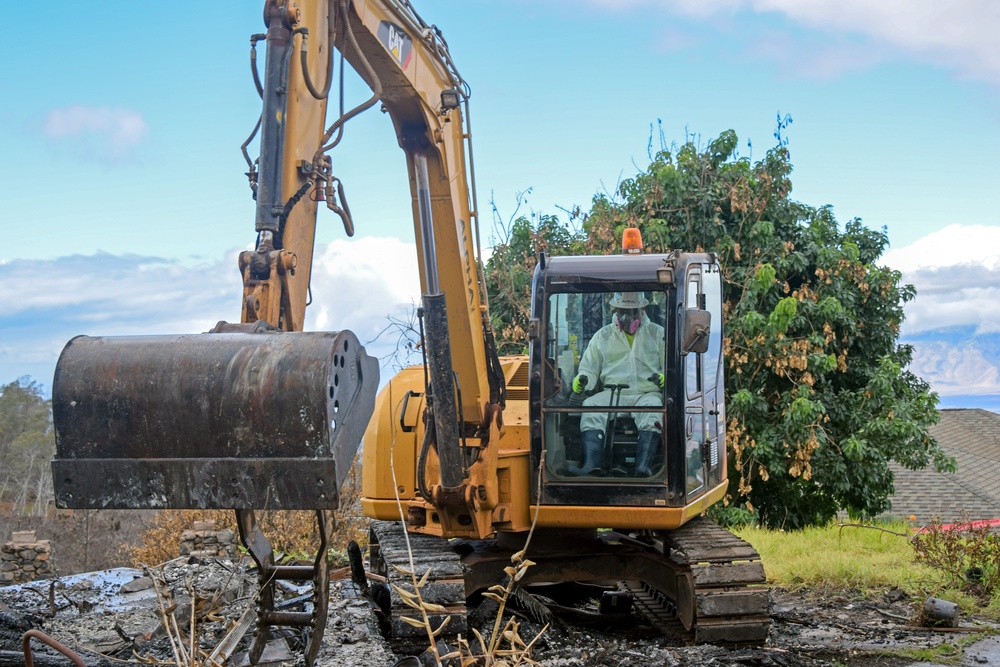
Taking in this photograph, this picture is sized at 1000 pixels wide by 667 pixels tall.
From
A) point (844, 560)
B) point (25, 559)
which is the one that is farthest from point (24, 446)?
point (844, 560)

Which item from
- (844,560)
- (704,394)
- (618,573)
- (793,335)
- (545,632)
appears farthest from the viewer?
(793,335)

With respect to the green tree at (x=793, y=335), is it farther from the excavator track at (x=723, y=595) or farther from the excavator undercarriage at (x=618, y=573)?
the excavator track at (x=723, y=595)

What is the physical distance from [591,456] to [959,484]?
18.7 m

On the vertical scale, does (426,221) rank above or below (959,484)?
above

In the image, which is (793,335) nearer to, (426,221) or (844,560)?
(844,560)

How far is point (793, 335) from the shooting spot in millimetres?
14461

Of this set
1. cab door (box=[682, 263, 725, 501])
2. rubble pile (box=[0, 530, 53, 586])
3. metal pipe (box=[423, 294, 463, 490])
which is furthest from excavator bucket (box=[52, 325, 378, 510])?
rubble pile (box=[0, 530, 53, 586])

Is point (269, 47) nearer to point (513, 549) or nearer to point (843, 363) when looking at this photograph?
point (513, 549)

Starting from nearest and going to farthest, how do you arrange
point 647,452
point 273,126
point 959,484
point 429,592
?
point 273,126 → point 429,592 → point 647,452 → point 959,484

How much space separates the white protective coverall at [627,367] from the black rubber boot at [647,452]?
5cm

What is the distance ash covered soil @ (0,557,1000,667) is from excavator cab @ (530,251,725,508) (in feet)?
3.43

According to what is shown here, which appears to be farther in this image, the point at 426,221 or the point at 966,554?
the point at 966,554

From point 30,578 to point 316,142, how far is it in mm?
9347

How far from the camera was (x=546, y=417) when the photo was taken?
6.56 meters
